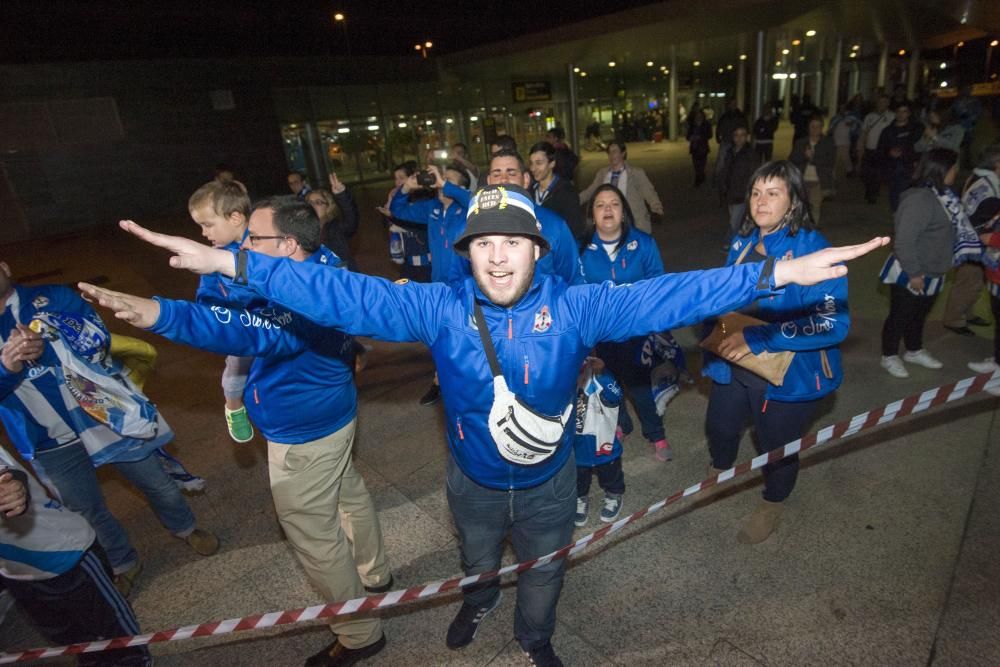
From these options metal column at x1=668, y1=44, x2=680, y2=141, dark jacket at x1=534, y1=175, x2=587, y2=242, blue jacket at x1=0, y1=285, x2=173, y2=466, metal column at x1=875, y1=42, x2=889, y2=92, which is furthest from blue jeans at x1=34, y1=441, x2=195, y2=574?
metal column at x1=875, y1=42, x2=889, y2=92

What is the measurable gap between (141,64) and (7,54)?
3.25 m

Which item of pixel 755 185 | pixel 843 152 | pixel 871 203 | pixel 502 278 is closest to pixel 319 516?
pixel 502 278

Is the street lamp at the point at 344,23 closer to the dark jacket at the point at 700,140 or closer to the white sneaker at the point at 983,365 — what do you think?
the dark jacket at the point at 700,140

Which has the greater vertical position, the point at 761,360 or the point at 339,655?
the point at 761,360

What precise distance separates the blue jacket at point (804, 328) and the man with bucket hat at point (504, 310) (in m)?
0.95

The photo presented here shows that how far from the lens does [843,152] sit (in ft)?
42.3

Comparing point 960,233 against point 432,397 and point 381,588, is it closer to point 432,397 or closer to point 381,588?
point 432,397

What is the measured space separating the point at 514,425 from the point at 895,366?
451cm

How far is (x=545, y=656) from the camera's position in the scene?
256 cm

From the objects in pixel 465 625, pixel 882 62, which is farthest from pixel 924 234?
pixel 882 62

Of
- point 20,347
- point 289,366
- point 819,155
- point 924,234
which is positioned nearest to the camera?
point 20,347

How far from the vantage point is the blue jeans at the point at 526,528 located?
2312 mm

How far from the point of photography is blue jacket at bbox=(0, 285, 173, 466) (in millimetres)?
2713

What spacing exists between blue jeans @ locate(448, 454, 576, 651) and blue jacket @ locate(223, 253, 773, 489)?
11.9 inches
